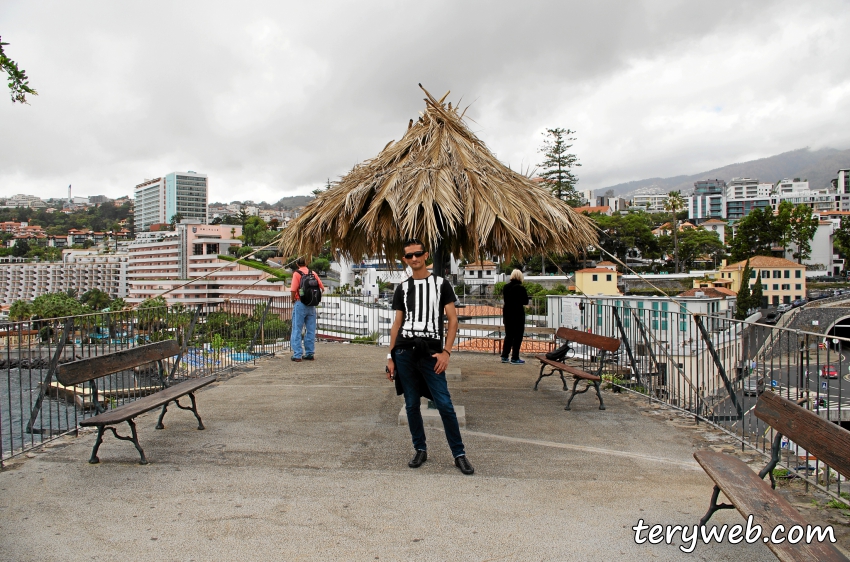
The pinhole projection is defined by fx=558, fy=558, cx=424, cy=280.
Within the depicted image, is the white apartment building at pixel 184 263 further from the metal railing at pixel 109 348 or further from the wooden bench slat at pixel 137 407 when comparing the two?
the wooden bench slat at pixel 137 407

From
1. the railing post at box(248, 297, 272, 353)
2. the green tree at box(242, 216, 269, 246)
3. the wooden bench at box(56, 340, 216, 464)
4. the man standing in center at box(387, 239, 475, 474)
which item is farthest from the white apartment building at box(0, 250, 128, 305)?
the man standing in center at box(387, 239, 475, 474)

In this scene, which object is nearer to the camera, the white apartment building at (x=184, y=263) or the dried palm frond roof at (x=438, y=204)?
the dried palm frond roof at (x=438, y=204)

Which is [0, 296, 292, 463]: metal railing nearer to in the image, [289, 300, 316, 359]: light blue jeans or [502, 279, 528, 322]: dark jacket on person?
[289, 300, 316, 359]: light blue jeans

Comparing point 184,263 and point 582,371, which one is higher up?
point 184,263

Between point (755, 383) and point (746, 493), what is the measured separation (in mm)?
2130

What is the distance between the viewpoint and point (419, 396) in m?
4.48

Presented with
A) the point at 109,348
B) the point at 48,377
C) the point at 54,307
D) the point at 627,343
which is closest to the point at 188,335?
the point at 109,348

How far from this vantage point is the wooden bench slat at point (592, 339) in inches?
269

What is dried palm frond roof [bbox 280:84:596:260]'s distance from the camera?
17.7 ft

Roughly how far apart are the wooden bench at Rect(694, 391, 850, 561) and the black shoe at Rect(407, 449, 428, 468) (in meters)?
2.04

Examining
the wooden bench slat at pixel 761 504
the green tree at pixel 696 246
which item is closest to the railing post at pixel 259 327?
the wooden bench slat at pixel 761 504

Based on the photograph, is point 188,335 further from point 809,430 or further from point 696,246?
point 696,246

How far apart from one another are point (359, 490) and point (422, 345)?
1.17 m

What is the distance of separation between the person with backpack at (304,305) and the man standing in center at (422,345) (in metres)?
5.12
